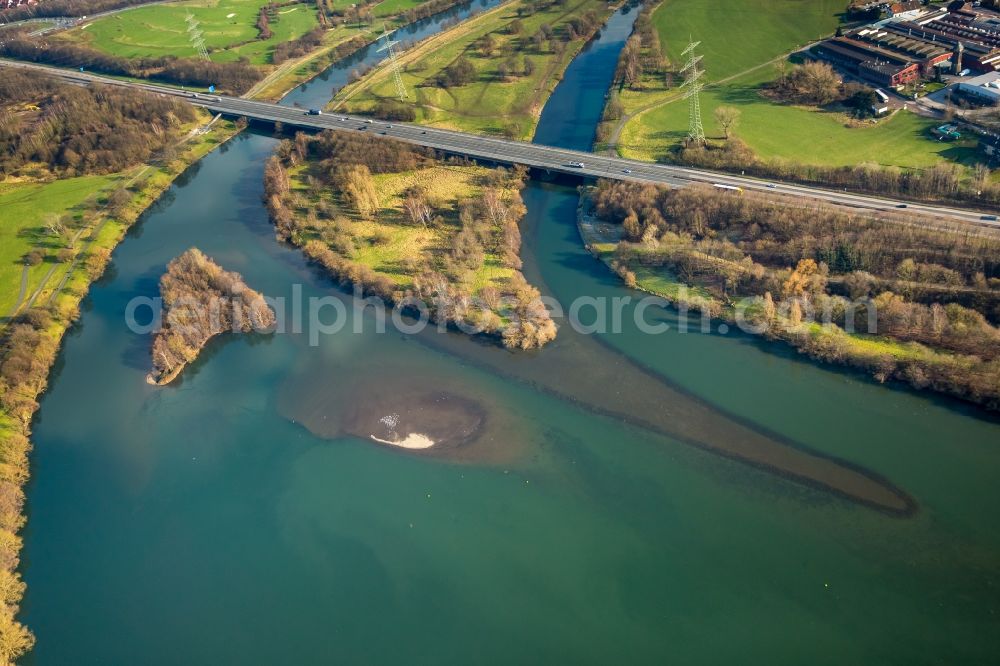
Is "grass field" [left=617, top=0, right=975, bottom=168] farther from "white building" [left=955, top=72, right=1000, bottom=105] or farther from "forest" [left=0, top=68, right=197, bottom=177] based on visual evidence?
"forest" [left=0, top=68, right=197, bottom=177]

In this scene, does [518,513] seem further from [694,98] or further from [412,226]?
[694,98]

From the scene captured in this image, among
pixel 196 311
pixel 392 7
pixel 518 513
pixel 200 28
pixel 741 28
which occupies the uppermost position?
pixel 392 7

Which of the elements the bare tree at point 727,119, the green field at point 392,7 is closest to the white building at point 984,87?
the bare tree at point 727,119

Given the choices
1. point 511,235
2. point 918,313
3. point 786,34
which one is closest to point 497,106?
point 511,235

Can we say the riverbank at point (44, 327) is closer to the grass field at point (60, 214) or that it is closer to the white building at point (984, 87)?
the grass field at point (60, 214)

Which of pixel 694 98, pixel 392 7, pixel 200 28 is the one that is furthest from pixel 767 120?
pixel 200 28

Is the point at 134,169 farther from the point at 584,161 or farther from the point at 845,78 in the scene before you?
the point at 845,78
